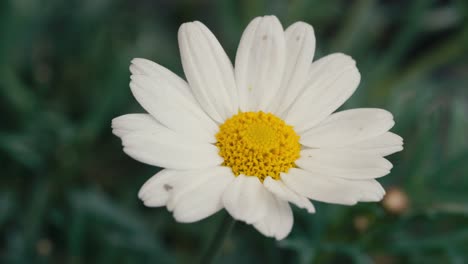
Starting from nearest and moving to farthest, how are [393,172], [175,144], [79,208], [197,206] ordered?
[197,206] < [175,144] < [79,208] < [393,172]

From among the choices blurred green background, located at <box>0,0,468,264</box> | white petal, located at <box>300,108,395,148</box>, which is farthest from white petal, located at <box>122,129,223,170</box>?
blurred green background, located at <box>0,0,468,264</box>

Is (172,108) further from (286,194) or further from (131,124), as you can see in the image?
(286,194)

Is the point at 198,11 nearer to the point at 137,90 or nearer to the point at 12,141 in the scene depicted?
the point at 12,141

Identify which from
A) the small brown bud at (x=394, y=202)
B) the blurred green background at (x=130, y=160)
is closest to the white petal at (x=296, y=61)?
the blurred green background at (x=130, y=160)

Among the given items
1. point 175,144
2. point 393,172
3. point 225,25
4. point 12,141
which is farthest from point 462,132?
point 12,141

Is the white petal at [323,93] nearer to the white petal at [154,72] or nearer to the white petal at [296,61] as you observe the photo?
the white petal at [296,61]

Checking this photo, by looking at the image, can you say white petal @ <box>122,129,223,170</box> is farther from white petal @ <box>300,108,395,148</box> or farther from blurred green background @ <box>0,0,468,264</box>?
blurred green background @ <box>0,0,468,264</box>
